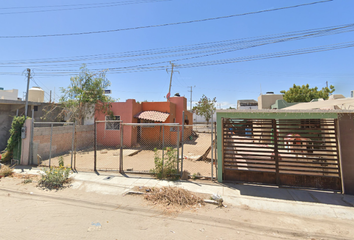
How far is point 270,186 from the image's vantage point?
5.58m

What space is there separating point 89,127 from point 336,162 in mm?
14186

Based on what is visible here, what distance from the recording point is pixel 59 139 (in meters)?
10.4

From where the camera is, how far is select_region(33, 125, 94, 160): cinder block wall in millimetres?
8820

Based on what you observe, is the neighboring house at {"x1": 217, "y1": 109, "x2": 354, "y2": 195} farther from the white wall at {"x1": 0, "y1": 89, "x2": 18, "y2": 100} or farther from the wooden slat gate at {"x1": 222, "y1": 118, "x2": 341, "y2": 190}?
the white wall at {"x1": 0, "y1": 89, "x2": 18, "y2": 100}

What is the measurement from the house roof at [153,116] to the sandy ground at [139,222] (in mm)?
9021

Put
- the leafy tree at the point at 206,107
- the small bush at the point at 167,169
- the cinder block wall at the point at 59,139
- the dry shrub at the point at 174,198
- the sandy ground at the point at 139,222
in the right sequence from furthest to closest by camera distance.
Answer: the leafy tree at the point at 206,107
the cinder block wall at the point at 59,139
the small bush at the point at 167,169
the dry shrub at the point at 174,198
the sandy ground at the point at 139,222

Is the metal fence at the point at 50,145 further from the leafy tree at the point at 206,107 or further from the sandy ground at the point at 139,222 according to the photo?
the leafy tree at the point at 206,107

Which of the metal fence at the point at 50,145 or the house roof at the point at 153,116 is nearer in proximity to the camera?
the metal fence at the point at 50,145

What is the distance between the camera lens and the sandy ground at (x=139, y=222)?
127 inches

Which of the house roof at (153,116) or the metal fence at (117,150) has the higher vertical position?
the house roof at (153,116)

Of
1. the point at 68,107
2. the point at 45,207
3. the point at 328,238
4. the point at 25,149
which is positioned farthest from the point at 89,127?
the point at 328,238

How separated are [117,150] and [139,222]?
30.5ft

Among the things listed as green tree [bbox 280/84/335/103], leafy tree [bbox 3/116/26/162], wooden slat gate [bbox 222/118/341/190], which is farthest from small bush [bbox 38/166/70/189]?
green tree [bbox 280/84/335/103]

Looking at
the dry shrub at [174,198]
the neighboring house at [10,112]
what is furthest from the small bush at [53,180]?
the neighboring house at [10,112]
